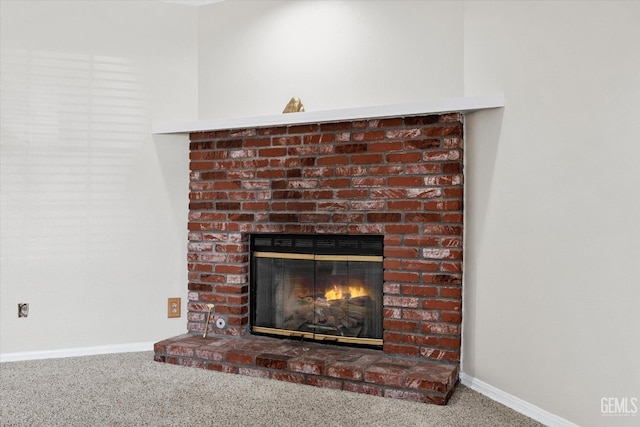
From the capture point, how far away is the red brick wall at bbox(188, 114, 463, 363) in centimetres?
282

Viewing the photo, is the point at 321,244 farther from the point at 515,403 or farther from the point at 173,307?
the point at 515,403

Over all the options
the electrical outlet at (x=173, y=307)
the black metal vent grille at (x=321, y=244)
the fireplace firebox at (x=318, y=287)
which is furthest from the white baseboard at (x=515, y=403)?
the electrical outlet at (x=173, y=307)

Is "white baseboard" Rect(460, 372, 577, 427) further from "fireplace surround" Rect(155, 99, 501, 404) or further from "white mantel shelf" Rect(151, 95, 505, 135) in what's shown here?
"white mantel shelf" Rect(151, 95, 505, 135)

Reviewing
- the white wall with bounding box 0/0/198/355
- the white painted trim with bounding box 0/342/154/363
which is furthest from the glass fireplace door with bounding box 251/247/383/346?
the white painted trim with bounding box 0/342/154/363

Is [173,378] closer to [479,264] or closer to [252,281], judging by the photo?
[252,281]

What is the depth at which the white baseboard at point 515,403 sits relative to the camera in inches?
88.5

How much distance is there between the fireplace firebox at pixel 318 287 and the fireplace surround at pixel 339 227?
1.9 inches

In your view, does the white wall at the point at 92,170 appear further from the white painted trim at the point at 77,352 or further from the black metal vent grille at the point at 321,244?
the black metal vent grille at the point at 321,244

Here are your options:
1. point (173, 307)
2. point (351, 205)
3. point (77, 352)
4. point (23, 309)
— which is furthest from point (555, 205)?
point (23, 309)

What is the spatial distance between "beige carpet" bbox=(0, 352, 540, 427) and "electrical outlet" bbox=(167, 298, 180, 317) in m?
0.54

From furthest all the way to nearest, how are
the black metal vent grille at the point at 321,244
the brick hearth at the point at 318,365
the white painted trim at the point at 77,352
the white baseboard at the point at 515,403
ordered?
the white painted trim at the point at 77,352 < the black metal vent grille at the point at 321,244 < the brick hearth at the point at 318,365 < the white baseboard at the point at 515,403

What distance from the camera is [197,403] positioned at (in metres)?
2.48

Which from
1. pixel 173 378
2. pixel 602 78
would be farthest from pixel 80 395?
pixel 602 78

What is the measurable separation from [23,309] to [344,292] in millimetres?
1977
